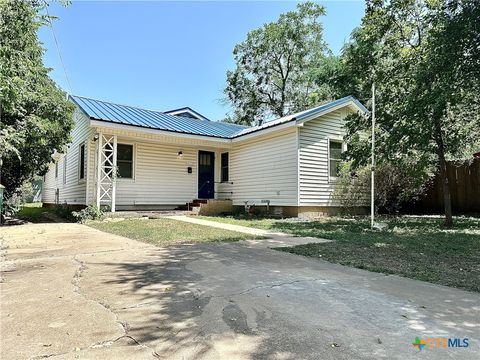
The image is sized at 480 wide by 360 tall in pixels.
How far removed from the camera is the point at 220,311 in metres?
3.05

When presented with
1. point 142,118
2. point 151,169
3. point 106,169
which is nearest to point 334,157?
point 151,169

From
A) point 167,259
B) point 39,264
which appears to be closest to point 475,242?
point 167,259

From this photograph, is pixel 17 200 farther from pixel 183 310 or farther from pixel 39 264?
pixel 183 310

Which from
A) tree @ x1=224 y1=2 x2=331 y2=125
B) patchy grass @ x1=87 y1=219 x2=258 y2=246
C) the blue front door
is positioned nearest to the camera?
patchy grass @ x1=87 y1=219 x2=258 y2=246

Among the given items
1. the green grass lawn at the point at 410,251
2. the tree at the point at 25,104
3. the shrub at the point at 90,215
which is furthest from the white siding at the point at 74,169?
the green grass lawn at the point at 410,251

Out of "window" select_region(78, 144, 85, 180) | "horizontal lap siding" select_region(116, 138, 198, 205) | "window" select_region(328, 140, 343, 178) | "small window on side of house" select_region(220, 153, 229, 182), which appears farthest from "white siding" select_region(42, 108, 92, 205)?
"window" select_region(328, 140, 343, 178)

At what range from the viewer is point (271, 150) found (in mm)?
13508

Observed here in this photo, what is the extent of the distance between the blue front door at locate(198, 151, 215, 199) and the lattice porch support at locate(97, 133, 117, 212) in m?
4.03

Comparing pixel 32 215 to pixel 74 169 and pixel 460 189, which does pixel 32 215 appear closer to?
pixel 74 169

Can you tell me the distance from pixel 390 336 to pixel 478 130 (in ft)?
33.2

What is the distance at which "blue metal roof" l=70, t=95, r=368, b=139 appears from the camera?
12.2m

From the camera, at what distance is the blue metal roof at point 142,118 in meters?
12.2

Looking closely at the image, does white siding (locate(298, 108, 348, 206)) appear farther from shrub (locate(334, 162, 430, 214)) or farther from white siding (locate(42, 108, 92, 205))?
white siding (locate(42, 108, 92, 205))

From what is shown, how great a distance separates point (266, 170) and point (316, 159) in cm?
202
